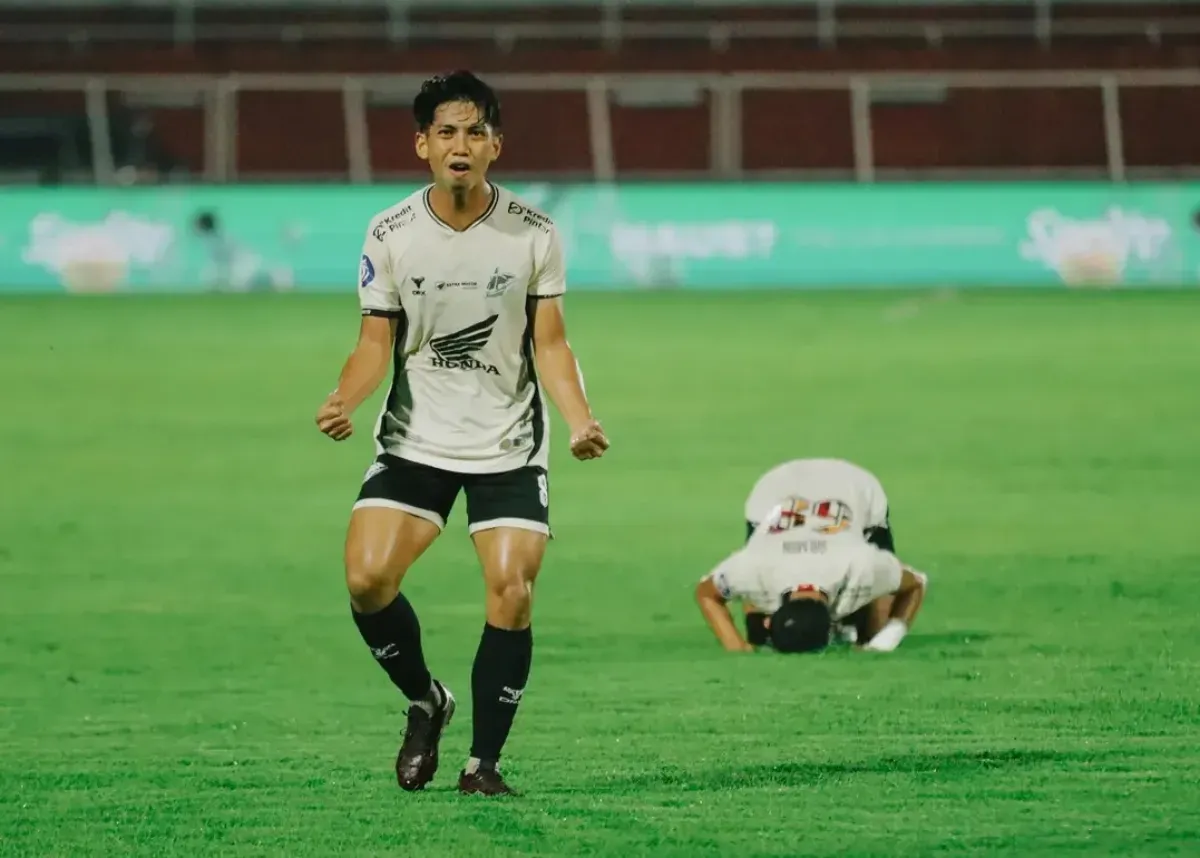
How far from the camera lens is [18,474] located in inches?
573

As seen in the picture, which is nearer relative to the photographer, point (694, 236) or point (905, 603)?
point (905, 603)

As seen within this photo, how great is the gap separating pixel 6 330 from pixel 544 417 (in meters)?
17.1

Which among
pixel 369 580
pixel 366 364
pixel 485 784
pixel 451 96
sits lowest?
pixel 485 784

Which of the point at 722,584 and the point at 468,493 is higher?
the point at 468,493

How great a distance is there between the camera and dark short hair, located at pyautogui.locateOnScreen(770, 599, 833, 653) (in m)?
8.98

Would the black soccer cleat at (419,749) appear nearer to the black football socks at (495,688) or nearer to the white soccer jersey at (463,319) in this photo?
the black football socks at (495,688)

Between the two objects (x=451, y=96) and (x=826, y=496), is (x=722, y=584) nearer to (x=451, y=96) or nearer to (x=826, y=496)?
(x=826, y=496)

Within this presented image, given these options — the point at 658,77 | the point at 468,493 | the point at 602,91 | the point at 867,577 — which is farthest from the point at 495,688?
the point at 658,77

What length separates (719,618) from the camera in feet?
30.4

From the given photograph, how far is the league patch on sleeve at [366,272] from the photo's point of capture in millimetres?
6691

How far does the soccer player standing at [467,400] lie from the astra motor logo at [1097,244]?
21.5 meters

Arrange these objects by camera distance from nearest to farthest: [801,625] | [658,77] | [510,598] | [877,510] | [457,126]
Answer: [457,126], [510,598], [801,625], [877,510], [658,77]

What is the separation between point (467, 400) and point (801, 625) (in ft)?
8.69

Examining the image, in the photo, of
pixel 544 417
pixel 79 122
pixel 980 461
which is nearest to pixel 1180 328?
pixel 980 461
